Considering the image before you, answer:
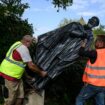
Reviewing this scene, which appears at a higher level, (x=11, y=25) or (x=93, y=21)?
(x=93, y=21)

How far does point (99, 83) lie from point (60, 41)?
4.68 feet

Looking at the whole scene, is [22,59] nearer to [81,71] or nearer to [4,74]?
[4,74]

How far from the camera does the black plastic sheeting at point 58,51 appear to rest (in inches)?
388

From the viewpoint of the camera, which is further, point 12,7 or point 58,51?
point 12,7

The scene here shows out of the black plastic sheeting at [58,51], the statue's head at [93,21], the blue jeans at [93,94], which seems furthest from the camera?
the black plastic sheeting at [58,51]

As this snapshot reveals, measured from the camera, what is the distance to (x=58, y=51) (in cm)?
989

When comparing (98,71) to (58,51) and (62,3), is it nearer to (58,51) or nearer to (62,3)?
(58,51)

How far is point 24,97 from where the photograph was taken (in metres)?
10.1

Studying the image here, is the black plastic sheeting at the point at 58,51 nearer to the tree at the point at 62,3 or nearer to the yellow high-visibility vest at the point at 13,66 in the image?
the yellow high-visibility vest at the point at 13,66

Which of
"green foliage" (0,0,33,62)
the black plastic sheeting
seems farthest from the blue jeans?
"green foliage" (0,0,33,62)

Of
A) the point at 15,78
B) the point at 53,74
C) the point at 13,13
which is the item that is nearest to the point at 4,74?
the point at 15,78

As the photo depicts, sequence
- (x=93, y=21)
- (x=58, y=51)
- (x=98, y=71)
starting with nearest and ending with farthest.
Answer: (x=98, y=71) < (x=93, y=21) < (x=58, y=51)

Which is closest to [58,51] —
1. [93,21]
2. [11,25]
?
[93,21]

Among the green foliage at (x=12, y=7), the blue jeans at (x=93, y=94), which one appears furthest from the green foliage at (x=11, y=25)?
the blue jeans at (x=93, y=94)
